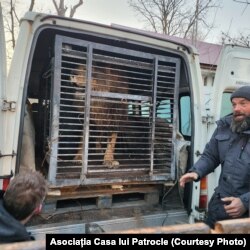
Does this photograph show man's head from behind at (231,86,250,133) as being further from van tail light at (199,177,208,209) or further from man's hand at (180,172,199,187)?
van tail light at (199,177,208,209)

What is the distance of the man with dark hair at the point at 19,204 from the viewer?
1.72 meters

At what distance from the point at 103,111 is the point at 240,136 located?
50.7 inches

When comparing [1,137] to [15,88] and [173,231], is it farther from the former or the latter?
[173,231]

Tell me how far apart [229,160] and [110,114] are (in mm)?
1199

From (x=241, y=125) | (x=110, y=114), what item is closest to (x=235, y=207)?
(x=241, y=125)

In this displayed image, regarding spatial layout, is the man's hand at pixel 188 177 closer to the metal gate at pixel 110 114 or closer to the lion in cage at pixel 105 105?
the metal gate at pixel 110 114

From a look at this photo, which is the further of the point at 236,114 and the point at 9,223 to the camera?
the point at 236,114

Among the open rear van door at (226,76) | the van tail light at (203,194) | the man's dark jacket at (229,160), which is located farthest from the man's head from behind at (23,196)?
the open rear van door at (226,76)

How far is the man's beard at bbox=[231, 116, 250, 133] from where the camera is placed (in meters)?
2.91

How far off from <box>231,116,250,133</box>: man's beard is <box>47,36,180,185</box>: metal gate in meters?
0.77

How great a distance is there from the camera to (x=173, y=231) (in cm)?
147

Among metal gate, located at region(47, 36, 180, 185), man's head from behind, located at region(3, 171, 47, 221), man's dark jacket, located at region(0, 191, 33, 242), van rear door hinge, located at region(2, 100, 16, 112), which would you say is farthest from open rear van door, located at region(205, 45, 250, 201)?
man's dark jacket, located at region(0, 191, 33, 242)

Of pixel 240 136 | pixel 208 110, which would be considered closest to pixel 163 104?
pixel 208 110

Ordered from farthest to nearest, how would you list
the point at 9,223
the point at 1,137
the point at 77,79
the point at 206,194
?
the point at 206,194, the point at 77,79, the point at 1,137, the point at 9,223
